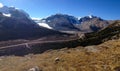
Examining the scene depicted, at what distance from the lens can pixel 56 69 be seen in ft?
111

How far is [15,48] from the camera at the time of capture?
104188mm

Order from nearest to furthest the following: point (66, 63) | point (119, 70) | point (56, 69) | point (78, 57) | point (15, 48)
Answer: point (119, 70), point (56, 69), point (66, 63), point (78, 57), point (15, 48)

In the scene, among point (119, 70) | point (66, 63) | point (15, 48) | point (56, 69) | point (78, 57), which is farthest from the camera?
point (15, 48)

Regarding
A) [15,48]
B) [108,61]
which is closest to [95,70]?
[108,61]

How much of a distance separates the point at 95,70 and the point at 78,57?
8.26 meters

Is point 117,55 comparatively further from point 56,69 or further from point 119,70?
point 56,69

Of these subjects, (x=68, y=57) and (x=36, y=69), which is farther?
(x=68, y=57)

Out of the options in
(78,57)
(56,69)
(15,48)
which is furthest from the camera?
(15,48)

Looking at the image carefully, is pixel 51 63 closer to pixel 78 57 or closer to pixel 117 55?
pixel 78 57

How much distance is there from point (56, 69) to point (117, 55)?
425 inches

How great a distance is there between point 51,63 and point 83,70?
6645 mm

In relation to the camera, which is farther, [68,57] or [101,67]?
[68,57]

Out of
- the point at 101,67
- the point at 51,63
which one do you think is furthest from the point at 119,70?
the point at 51,63

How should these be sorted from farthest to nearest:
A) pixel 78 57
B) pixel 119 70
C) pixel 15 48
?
1. pixel 15 48
2. pixel 78 57
3. pixel 119 70
